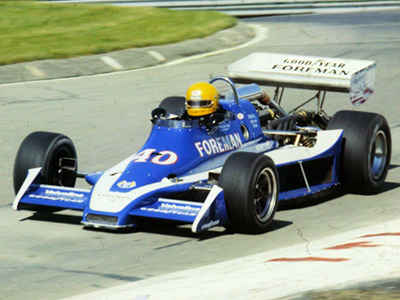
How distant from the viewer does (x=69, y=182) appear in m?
8.49

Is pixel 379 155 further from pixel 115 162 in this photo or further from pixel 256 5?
pixel 256 5

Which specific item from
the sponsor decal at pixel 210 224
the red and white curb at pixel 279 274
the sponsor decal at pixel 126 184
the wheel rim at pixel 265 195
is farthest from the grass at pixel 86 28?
the red and white curb at pixel 279 274

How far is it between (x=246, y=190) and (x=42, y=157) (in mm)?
2207

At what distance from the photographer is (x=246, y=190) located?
23.5 feet

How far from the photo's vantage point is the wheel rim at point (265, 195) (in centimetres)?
750

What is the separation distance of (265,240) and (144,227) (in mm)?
1150

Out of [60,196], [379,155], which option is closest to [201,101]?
[60,196]

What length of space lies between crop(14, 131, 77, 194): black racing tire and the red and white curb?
97.6 inches

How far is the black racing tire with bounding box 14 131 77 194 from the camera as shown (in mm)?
8148

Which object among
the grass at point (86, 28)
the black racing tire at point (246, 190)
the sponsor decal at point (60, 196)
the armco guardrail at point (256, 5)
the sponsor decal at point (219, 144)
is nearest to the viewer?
the black racing tire at point (246, 190)

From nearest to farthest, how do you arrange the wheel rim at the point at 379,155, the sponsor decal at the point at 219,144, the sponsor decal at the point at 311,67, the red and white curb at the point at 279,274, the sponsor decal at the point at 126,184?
the red and white curb at the point at 279,274, the sponsor decal at the point at 126,184, the sponsor decal at the point at 219,144, the wheel rim at the point at 379,155, the sponsor decal at the point at 311,67

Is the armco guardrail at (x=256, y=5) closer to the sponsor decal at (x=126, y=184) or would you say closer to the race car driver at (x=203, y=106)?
the race car driver at (x=203, y=106)

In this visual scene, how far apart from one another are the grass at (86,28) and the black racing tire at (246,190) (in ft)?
31.1

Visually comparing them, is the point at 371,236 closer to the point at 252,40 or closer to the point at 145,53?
the point at 145,53
